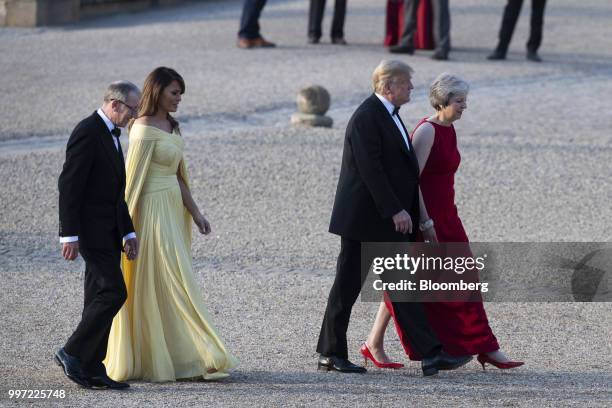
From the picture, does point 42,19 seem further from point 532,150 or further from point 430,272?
point 430,272

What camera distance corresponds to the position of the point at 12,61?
49.8ft

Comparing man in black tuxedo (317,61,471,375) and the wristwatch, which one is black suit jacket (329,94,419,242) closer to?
man in black tuxedo (317,61,471,375)

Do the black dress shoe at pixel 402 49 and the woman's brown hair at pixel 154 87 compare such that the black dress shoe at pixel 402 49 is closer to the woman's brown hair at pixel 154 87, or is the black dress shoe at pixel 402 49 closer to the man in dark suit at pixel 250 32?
the man in dark suit at pixel 250 32

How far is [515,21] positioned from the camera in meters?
15.8

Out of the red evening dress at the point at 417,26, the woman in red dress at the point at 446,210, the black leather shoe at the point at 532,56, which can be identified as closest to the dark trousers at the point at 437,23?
the red evening dress at the point at 417,26

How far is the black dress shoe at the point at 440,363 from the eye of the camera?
6.02m

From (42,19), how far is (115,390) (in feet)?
43.4

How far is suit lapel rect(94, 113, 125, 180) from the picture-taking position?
5.64m

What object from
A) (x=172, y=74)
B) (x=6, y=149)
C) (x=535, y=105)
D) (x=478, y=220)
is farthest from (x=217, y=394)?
(x=535, y=105)

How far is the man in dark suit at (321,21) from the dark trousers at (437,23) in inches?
39.9

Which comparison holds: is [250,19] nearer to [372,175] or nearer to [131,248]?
[372,175]

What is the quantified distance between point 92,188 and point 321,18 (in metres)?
11.3

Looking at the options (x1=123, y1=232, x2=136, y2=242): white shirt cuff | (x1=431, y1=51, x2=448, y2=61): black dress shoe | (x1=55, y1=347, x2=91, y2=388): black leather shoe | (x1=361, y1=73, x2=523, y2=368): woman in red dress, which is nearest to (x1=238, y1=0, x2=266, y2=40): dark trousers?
(x1=431, y1=51, x2=448, y2=61): black dress shoe

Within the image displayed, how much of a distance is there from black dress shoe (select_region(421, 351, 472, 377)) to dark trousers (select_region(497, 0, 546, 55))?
10.2 metres
